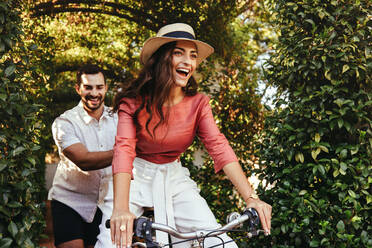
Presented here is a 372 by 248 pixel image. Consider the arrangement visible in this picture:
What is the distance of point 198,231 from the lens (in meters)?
1.80

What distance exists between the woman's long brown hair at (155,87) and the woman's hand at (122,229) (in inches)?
27.1

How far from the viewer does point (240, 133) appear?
5281 mm

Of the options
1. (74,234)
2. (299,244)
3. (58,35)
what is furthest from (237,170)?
(58,35)

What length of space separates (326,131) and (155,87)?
1420 mm

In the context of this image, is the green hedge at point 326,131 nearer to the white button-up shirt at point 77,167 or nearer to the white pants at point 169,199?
the white pants at point 169,199

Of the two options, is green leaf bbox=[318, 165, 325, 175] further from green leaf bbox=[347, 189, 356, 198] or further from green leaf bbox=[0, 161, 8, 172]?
green leaf bbox=[0, 161, 8, 172]

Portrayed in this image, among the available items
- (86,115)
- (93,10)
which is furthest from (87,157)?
(93,10)

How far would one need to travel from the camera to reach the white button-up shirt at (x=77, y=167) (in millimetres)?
3463

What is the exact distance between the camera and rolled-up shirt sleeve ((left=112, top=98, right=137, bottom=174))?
216cm

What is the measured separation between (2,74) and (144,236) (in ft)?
3.78

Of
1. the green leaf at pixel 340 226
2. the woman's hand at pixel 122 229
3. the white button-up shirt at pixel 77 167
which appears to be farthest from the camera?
the white button-up shirt at pixel 77 167

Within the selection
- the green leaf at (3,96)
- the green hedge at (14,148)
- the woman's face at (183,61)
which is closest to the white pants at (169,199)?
the green hedge at (14,148)

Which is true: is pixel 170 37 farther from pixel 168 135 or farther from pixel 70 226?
pixel 70 226

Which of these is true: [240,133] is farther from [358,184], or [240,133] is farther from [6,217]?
[6,217]
